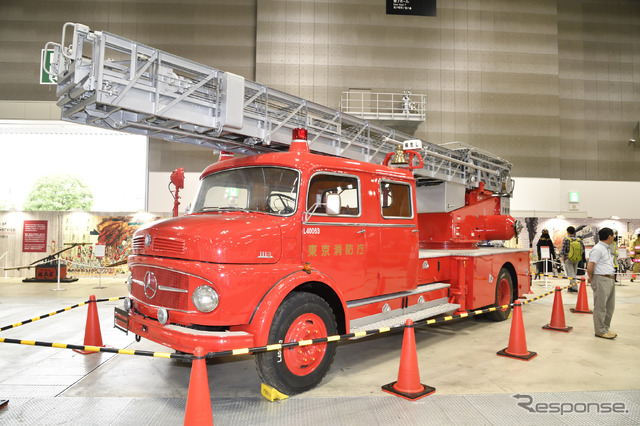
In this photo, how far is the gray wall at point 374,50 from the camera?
16.4m

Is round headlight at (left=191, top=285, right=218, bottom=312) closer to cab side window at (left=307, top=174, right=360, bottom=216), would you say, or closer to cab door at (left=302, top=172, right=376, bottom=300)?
cab door at (left=302, top=172, right=376, bottom=300)

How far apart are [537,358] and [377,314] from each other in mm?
2339

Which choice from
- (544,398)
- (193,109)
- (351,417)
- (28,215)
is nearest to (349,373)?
(351,417)

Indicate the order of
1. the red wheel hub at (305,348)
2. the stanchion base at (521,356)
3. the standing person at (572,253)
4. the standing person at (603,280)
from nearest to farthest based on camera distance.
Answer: the red wheel hub at (305,348) < the stanchion base at (521,356) < the standing person at (603,280) < the standing person at (572,253)

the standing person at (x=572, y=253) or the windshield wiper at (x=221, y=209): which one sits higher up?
the windshield wiper at (x=221, y=209)

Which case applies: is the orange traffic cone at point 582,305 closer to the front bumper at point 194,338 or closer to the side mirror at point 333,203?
the side mirror at point 333,203

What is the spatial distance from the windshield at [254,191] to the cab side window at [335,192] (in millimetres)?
215

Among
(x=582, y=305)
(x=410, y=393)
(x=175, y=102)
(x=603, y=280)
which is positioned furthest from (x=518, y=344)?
(x=175, y=102)

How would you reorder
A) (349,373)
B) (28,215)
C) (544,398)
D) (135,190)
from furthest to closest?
(135,190) → (28,215) → (349,373) → (544,398)

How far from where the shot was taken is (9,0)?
1656cm

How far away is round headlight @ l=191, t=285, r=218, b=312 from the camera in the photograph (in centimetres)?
346

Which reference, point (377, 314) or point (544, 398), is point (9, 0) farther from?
point (544, 398)

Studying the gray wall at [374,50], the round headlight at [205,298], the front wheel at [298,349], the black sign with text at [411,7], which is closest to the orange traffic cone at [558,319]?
the front wheel at [298,349]

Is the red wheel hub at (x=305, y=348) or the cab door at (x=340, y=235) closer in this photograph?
the red wheel hub at (x=305, y=348)
